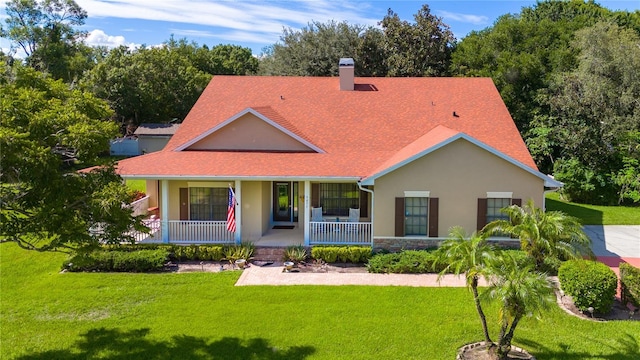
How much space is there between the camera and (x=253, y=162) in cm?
2053

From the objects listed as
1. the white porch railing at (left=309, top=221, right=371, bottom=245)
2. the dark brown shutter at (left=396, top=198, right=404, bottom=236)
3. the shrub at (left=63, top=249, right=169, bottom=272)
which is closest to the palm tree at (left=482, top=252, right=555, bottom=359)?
the dark brown shutter at (left=396, top=198, right=404, bottom=236)

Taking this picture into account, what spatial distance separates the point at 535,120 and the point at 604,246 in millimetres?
14678

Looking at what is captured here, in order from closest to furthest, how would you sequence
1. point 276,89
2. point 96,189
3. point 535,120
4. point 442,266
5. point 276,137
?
point 96,189, point 442,266, point 276,137, point 276,89, point 535,120

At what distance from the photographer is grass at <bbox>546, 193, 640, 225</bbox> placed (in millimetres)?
25156

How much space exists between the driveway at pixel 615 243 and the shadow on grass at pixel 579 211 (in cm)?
110

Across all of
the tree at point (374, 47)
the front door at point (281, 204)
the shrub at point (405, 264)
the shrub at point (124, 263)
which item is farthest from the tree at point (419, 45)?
the shrub at point (124, 263)

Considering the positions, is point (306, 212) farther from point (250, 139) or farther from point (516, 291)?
point (516, 291)

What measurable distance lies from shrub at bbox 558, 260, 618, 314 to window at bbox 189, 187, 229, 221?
12.8 m

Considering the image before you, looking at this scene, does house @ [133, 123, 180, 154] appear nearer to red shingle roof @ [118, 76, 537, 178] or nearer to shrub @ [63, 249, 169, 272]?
red shingle roof @ [118, 76, 537, 178]

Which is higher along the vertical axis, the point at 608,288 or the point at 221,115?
the point at 221,115

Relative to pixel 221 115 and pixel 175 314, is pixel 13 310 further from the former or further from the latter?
pixel 221 115

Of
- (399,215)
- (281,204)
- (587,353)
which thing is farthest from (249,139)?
(587,353)

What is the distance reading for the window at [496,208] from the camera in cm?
1873

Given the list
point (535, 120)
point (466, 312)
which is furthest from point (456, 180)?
point (535, 120)
